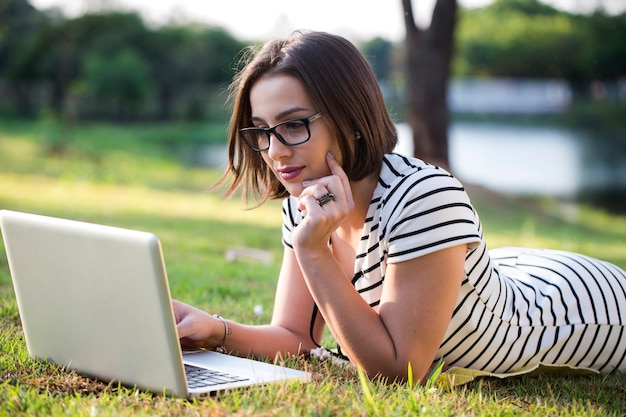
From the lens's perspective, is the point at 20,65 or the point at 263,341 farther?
the point at 20,65

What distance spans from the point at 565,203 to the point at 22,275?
13429 millimetres

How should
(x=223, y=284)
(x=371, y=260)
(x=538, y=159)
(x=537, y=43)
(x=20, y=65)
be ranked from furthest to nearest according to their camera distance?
(x=537, y=43) → (x=20, y=65) → (x=538, y=159) → (x=223, y=284) → (x=371, y=260)

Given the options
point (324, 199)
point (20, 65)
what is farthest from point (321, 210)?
point (20, 65)

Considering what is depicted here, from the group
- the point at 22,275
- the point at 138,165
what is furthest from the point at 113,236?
the point at 138,165

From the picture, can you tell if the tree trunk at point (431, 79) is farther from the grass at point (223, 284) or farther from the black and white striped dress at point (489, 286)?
the black and white striped dress at point (489, 286)

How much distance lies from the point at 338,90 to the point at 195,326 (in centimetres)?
77

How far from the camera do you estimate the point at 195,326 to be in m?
2.27

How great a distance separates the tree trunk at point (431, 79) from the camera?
9.38 meters

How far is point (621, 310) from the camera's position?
2.58 meters

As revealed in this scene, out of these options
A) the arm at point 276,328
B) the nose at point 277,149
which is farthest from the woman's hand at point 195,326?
the nose at point 277,149

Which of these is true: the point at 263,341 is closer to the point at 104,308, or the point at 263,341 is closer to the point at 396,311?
the point at 396,311

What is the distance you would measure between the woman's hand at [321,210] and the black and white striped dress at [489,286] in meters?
0.16

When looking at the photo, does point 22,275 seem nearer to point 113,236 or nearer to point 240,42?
point 113,236

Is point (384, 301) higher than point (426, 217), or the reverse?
point (426, 217)
